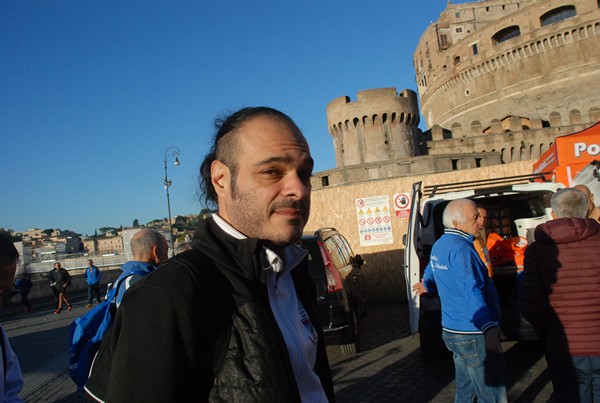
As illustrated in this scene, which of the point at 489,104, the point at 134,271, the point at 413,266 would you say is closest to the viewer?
the point at 134,271

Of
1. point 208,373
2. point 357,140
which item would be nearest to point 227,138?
point 208,373

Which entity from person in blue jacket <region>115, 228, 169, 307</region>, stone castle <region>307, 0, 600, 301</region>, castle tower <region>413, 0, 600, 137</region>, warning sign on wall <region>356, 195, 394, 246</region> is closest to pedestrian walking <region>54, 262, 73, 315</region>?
warning sign on wall <region>356, 195, 394, 246</region>

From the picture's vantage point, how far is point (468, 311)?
320cm

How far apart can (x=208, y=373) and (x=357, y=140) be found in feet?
127

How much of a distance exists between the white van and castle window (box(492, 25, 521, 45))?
50.1 meters

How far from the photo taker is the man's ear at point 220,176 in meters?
1.31

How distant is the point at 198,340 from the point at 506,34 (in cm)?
5868

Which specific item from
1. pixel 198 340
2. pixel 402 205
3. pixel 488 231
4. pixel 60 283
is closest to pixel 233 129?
pixel 198 340

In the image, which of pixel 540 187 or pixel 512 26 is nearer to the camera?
pixel 540 187

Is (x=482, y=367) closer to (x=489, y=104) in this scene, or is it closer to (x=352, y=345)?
(x=352, y=345)

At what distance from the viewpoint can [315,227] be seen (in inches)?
434

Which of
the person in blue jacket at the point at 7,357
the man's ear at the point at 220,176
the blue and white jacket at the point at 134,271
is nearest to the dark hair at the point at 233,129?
the man's ear at the point at 220,176

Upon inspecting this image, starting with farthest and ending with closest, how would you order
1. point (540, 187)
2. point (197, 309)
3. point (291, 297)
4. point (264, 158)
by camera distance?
point (540, 187) < point (291, 297) < point (264, 158) < point (197, 309)

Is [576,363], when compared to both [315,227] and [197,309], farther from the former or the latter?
[315,227]
